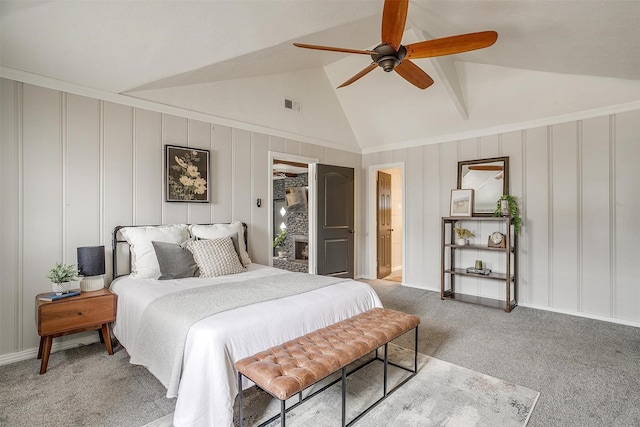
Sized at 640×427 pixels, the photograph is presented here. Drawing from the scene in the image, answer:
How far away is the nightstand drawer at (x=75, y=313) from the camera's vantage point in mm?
2367

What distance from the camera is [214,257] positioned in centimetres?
304

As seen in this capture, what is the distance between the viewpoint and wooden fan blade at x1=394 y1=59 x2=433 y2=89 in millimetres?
2590

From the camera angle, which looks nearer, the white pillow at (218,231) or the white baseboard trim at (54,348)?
the white baseboard trim at (54,348)

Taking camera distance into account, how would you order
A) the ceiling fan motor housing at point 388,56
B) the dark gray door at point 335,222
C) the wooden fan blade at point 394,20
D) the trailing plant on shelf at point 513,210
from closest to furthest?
the wooden fan blade at point 394,20
the ceiling fan motor housing at point 388,56
the trailing plant on shelf at point 513,210
the dark gray door at point 335,222

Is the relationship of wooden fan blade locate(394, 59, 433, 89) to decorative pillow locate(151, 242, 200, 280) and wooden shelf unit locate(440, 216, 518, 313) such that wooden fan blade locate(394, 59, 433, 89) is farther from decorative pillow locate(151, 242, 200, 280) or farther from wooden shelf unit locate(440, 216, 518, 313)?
decorative pillow locate(151, 242, 200, 280)

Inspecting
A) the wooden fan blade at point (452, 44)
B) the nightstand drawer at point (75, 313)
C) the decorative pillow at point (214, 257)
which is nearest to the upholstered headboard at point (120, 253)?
the nightstand drawer at point (75, 313)

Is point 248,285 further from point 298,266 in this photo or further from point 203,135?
point 298,266

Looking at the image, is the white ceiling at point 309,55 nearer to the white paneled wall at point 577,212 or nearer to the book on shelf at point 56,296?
the white paneled wall at point 577,212

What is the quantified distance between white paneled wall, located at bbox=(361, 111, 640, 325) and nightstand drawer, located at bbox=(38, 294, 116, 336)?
4.60 meters

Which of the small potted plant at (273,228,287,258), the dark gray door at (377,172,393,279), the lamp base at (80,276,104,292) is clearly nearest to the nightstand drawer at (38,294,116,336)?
the lamp base at (80,276,104,292)

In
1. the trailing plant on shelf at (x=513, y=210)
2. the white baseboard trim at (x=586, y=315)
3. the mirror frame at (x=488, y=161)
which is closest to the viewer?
the white baseboard trim at (x=586, y=315)

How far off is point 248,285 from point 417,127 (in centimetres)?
387

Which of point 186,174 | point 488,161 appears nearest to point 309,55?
point 186,174

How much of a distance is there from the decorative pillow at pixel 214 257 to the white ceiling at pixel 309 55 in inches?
66.1
